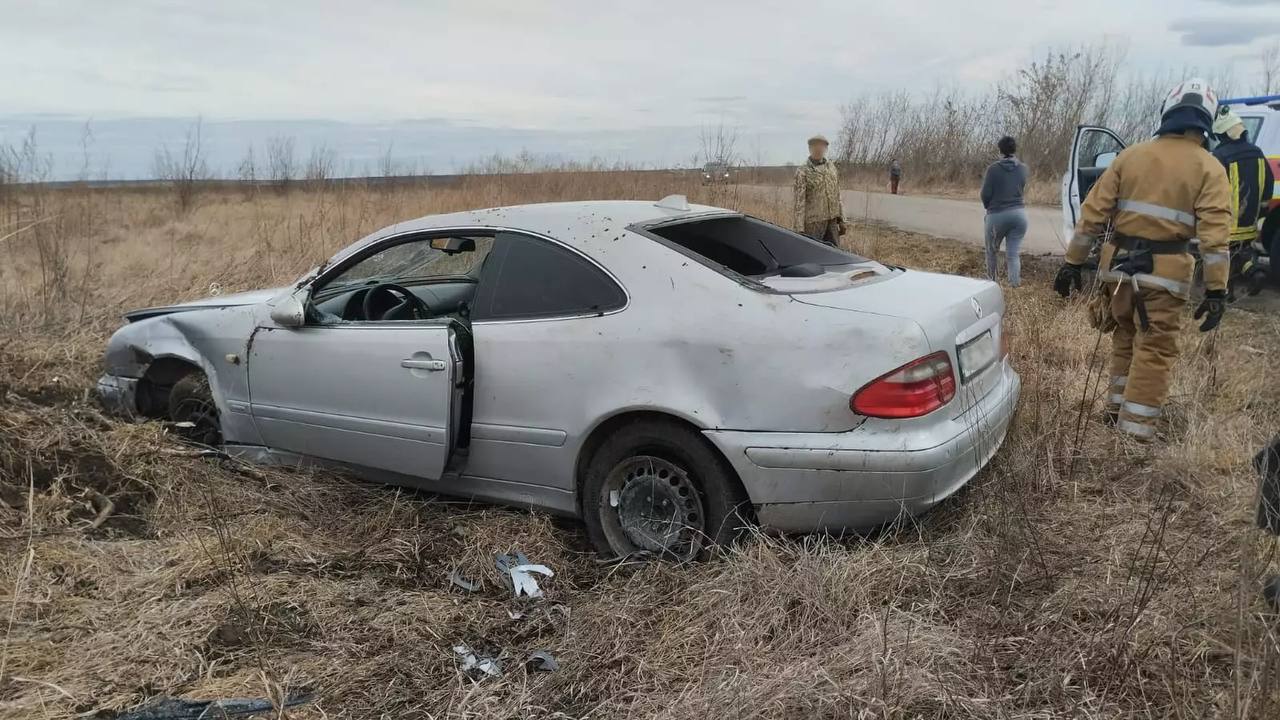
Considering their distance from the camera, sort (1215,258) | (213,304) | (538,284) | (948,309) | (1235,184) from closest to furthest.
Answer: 1. (948,309)
2. (538,284)
3. (1215,258)
4. (213,304)
5. (1235,184)

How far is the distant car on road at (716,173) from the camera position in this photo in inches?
475

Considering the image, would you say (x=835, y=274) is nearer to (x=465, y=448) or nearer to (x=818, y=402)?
(x=818, y=402)

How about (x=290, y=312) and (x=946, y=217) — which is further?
(x=946, y=217)

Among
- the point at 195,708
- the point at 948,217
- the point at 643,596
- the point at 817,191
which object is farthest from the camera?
the point at 948,217

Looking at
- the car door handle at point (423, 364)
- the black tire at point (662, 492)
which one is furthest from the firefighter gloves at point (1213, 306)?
the car door handle at point (423, 364)

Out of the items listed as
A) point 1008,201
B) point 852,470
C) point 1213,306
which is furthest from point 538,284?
point 1008,201

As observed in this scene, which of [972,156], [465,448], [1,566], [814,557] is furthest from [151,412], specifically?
[972,156]

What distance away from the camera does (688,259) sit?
3088 millimetres

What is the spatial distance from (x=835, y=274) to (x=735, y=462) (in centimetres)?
114

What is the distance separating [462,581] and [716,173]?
10089mm

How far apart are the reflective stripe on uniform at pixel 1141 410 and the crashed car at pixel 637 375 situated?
115cm

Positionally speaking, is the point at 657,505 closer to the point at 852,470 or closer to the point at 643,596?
the point at 643,596

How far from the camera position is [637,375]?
9.77 feet

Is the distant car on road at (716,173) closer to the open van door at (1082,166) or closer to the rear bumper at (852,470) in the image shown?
the open van door at (1082,166)
